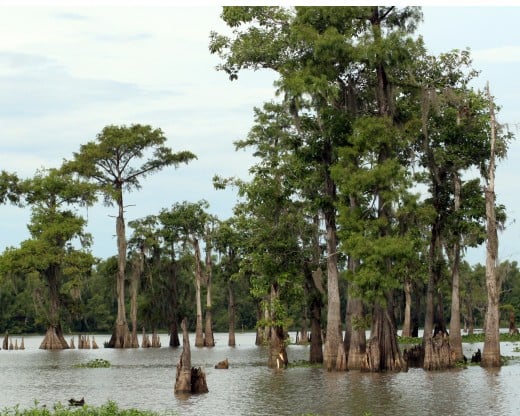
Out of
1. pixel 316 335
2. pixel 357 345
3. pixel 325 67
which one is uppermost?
pixel 325 67

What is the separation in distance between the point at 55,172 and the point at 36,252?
8.66 m

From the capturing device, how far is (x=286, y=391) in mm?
38281

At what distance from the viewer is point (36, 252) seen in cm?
9075

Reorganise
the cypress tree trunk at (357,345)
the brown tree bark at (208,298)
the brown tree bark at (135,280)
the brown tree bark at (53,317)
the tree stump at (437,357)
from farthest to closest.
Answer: the brown tree bark at (135,280) < the brown tree bark at (208,298) < the brown tree bark at (53,317) < the cypress tree trunk at (357,345) < the tree stump at (437,357)

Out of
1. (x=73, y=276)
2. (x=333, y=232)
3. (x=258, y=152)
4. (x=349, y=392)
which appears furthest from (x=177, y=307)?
(x=349, y=392)

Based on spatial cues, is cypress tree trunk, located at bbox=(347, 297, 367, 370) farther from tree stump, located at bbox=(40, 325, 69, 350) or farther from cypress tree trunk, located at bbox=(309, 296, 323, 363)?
tree stump, located at bbox=(40, 325, 69, 350)

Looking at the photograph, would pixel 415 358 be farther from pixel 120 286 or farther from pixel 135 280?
pixel 135 280

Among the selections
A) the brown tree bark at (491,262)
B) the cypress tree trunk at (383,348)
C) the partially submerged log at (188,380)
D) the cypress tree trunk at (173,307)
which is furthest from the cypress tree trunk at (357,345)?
the cypress tree trunk at (173,307)

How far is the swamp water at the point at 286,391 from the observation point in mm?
31938

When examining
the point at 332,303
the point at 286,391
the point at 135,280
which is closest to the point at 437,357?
the point at 332,303

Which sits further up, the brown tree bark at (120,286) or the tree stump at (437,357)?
the brown tree bark at (120,286)

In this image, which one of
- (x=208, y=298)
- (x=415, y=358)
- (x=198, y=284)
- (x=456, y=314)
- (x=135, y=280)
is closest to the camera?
(x=415, y=358)

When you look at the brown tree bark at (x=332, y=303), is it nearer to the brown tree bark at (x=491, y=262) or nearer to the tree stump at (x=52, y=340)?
the brown tree bark at (x=491, y=262)

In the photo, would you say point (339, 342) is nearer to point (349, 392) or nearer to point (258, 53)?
point (349, 392)
